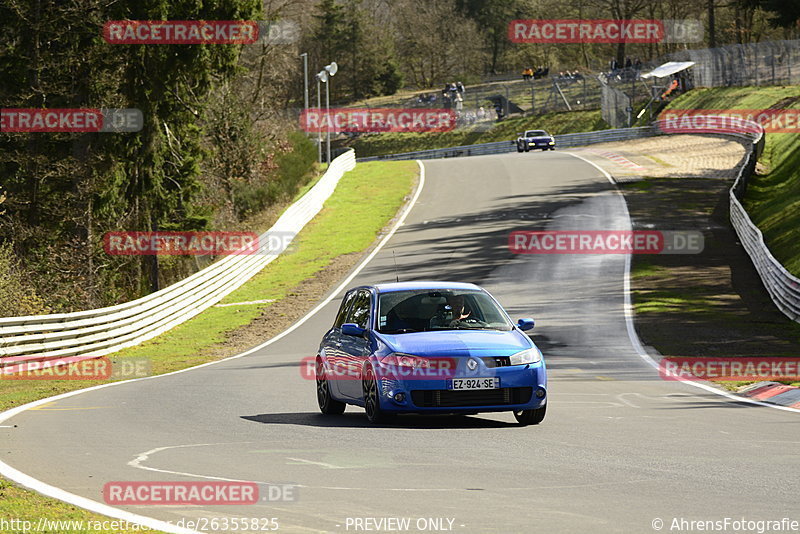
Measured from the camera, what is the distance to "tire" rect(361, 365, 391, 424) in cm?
1205

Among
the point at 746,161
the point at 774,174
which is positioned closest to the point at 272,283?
the point at 746,161

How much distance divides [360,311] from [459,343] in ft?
6.44

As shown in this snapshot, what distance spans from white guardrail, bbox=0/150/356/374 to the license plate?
40.4 feet

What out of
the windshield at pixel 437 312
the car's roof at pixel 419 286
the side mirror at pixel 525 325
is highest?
the car's roof at pixel 419 286

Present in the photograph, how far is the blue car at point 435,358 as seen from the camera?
11680 mm

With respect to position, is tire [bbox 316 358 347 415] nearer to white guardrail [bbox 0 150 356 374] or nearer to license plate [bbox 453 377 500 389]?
license plate [bbox 453 377 500 389]

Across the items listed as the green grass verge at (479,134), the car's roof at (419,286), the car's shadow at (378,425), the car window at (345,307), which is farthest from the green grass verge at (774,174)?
the car's shadow at (378,425)

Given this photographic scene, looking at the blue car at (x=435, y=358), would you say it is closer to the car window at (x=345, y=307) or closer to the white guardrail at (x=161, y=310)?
the car window at (x=345, y=307)

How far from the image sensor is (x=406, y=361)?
38.6ft

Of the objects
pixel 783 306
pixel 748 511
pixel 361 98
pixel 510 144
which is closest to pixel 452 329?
pixel 748 511

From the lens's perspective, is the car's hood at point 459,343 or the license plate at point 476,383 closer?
the license plate at point 476,383

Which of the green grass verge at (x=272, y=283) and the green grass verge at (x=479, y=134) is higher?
the green grass verge at (x=479, y=134)

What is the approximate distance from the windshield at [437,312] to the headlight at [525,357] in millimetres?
768

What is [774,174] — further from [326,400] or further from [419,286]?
[326,400]
